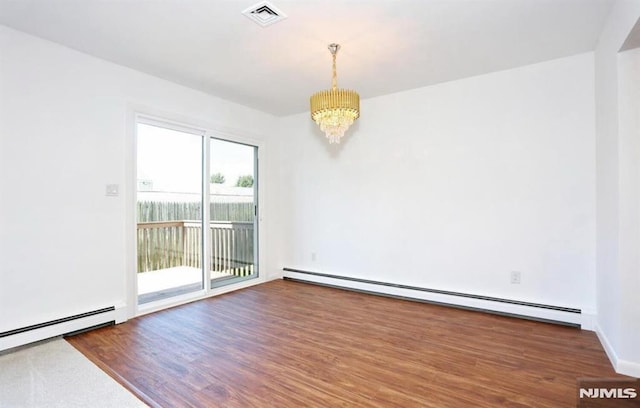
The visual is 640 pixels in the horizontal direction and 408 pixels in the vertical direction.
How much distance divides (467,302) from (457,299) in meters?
0.10

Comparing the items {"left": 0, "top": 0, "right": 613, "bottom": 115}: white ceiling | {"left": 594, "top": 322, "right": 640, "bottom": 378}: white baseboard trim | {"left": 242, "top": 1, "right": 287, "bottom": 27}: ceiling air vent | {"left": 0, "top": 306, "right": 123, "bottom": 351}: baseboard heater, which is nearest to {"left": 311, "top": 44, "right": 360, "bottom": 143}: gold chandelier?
{"left": 0, "top": 0, "right": 613, "bottom": 115}: white ceiling

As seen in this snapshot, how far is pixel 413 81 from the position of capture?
11.8ft

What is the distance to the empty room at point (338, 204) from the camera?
2111mm

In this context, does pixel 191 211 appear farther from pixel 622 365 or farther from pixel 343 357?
pixel 622 365

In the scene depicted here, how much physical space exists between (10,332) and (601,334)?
15.6 ft

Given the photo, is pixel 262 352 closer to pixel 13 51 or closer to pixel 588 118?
pixel 13 51

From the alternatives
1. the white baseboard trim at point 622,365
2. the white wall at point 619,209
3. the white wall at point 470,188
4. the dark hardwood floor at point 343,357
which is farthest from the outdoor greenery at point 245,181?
the white baseboard trim at point 622,365

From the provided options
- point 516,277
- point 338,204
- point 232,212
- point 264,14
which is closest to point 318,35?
point 264,14

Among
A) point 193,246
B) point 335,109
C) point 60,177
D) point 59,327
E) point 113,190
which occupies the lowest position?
point 59,327

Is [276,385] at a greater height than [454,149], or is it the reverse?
[454,149]

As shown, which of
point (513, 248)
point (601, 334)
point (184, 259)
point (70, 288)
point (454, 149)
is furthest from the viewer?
point (184, 259)

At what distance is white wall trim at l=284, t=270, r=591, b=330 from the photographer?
2973 mm

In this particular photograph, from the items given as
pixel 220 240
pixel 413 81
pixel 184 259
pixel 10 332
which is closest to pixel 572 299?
pixel 413 81

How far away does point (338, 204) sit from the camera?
4.47 meters
